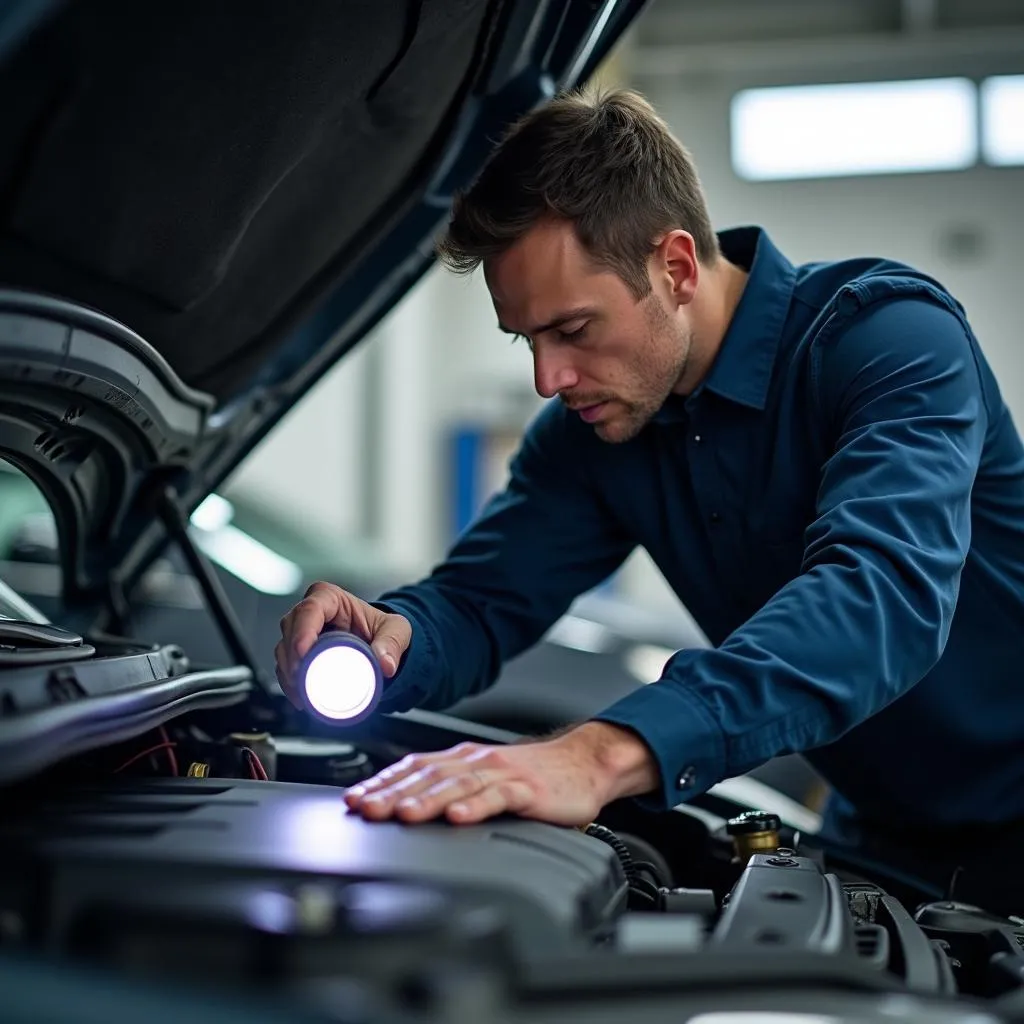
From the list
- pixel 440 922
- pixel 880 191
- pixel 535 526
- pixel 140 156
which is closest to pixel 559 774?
pixel 440 922

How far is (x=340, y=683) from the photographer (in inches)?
57.6

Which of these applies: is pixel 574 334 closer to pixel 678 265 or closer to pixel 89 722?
pixel 678 265

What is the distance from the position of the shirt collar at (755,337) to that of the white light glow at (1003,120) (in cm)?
773

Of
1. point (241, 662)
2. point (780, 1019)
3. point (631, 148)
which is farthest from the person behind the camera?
point (241, 662)

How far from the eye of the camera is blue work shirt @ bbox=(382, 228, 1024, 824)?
122cm

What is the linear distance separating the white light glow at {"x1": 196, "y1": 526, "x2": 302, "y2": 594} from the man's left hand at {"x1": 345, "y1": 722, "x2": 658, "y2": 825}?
2.58m

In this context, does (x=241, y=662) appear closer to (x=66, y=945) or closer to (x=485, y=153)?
(x=485, y=153)

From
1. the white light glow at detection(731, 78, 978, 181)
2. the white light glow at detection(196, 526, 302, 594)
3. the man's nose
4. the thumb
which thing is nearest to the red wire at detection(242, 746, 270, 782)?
the thumb

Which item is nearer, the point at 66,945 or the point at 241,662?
the point at 66,945

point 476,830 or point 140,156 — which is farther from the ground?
point 140,156

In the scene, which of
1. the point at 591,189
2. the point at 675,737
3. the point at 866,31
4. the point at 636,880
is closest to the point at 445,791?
the point at 675,737

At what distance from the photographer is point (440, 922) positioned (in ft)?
2.65

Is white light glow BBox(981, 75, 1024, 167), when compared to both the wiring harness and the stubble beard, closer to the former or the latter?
the stubble beard

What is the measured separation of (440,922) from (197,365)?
46.1 inches
